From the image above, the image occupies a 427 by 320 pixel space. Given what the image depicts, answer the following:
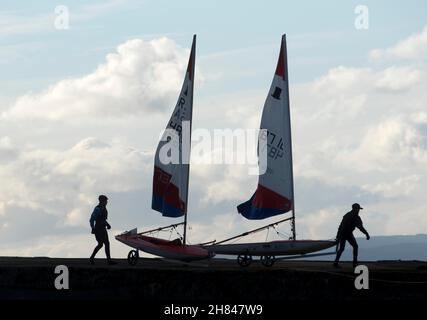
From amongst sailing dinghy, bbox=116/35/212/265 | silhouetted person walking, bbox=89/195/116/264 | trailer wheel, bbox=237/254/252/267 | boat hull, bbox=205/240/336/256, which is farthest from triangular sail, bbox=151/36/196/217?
silhouetted person walking, bbox=89/195/116/264

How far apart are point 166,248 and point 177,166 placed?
4.58m

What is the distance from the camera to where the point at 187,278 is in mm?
31672

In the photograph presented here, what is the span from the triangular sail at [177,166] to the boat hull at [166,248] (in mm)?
2452

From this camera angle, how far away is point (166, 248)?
37.6 m

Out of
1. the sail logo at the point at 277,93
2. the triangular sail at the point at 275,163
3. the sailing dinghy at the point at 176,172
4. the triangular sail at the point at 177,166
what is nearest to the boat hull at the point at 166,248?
the sailing dinghy at the point at 176,172

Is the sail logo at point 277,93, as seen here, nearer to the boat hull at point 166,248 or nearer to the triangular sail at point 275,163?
the triangular sail at point 275,163

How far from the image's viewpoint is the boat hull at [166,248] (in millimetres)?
36875

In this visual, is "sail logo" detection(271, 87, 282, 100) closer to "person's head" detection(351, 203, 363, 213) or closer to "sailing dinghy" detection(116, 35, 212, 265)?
"sailing dinghy" detection(116, 35, 212, 265)

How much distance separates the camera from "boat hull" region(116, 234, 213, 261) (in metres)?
36.9

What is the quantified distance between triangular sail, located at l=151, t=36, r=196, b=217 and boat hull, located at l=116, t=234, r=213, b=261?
8.04ft

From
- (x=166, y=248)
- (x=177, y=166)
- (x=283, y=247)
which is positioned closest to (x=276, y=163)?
(x=177, y=166)

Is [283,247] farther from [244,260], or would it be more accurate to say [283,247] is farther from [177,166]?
[177,166]
